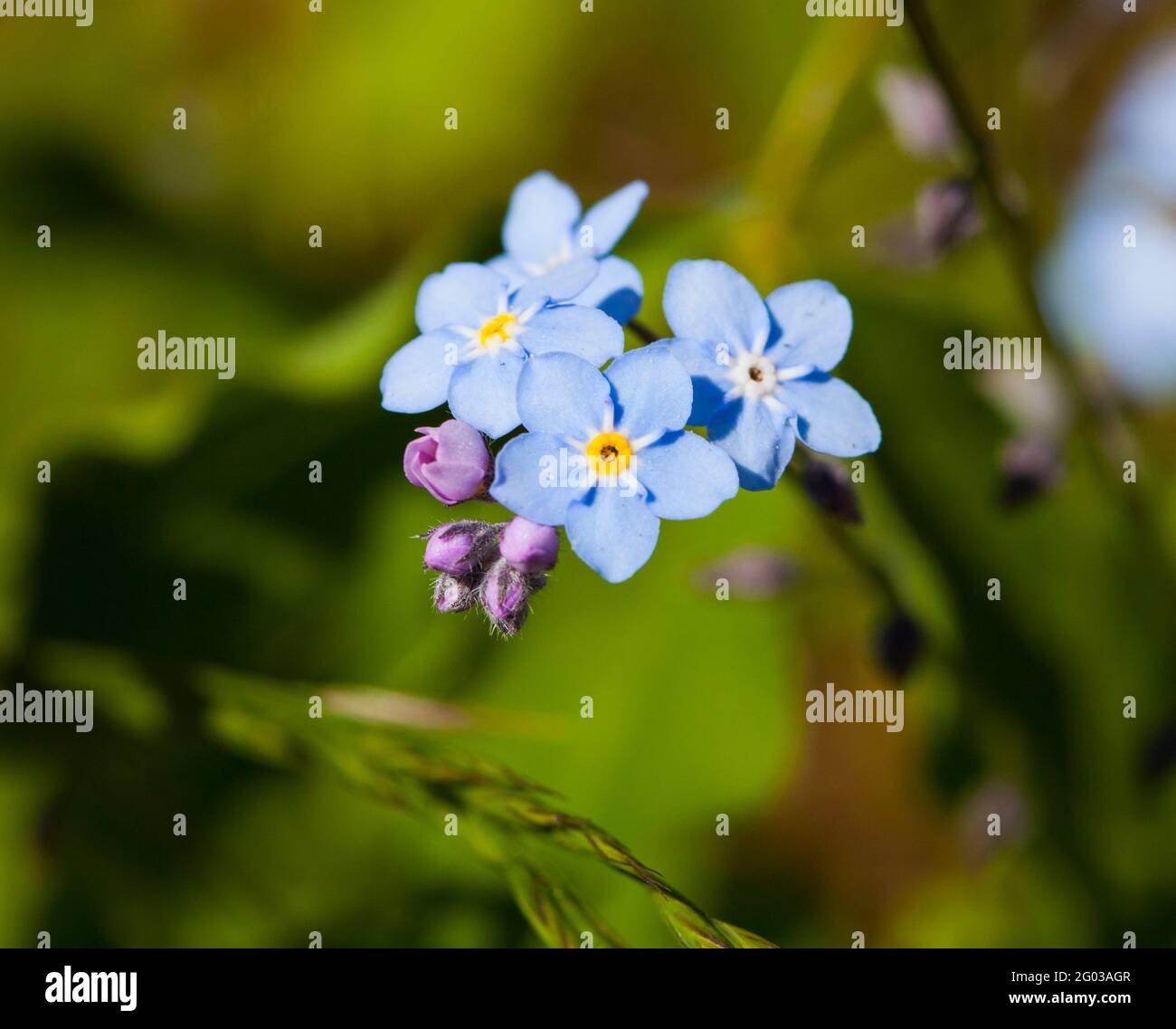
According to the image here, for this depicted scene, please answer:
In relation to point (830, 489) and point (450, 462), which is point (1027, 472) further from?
point (450, 462)

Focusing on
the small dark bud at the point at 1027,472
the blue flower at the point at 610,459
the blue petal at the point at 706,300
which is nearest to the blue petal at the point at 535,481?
the blue flower at the point at 610,459

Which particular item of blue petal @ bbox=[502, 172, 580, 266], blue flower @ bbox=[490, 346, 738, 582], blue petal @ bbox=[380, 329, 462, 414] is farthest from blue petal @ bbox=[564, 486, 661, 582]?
blue petal @ bbox=[502, 172, 580, 266]

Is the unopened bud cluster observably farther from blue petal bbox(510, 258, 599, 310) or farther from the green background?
the green background

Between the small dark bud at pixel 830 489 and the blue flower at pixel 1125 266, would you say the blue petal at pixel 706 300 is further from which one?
the blue flower at pixel 1125 266

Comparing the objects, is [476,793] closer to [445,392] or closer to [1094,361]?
[445,392]

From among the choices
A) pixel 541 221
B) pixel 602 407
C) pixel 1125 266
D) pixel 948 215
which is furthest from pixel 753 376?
pixel 1125 266

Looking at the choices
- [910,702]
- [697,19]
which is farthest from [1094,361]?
[697,19]
